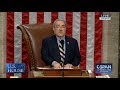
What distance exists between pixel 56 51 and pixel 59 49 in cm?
4

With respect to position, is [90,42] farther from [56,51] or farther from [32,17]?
[56,51]

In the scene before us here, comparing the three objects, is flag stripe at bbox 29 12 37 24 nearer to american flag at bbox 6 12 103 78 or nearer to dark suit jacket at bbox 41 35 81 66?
american flag at bbox 6 12 103 78

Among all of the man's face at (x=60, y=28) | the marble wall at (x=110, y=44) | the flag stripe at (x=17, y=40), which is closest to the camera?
the man's face at (x=60, y=28)

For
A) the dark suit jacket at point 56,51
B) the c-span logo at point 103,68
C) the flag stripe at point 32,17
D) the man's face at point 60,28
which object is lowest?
the c-span logo at point 103,68

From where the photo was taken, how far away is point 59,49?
9.01 ft

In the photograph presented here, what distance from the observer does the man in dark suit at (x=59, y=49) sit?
8.88 ft

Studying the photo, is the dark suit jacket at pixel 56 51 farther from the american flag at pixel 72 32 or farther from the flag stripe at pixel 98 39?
the flag stripe at pixel 98 39

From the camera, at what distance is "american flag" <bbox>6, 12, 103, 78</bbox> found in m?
3.45

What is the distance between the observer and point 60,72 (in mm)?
1907

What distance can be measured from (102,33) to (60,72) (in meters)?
1.77

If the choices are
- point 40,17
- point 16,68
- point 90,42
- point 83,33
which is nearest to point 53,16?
point 40,17

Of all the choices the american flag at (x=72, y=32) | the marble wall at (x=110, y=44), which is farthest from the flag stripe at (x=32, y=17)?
the marble wall at (x=110, y=44)

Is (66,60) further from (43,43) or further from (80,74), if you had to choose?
(80,74)
